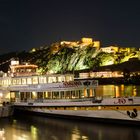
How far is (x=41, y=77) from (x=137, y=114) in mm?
12936

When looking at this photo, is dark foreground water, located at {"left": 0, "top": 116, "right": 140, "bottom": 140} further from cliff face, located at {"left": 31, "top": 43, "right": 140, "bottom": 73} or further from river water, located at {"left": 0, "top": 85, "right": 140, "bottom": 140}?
cliff face, located at {"left": 31, "top": 43, "right": 140, "bottom": 73}

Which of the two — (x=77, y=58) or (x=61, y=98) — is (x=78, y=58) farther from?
(x=61, y=98)

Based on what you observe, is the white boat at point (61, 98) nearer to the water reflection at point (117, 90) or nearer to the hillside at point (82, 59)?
the water reflection at point (117, 90)

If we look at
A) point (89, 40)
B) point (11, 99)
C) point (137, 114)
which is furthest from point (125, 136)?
point (89, 40)

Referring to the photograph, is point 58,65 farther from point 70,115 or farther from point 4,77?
point 70,115

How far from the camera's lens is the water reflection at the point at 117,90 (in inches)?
1644

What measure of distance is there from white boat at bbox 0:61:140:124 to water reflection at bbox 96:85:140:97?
2963 mm

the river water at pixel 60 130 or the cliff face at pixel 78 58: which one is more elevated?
the cliff face at pixel 78 58

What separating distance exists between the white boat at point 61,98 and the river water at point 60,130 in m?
1.30

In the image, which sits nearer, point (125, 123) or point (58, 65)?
point (125, 123)

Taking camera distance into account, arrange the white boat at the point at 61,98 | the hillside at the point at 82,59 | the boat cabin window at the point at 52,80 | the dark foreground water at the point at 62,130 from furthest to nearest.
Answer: the hillside at the point at 82,59 → the boat cabin window at the point at 52,80 → the white boat at the point at 61,98 → the dark foreground water at the point at 62,130

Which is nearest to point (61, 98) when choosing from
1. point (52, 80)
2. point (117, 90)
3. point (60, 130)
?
point (52, 80)

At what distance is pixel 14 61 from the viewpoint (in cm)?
5144

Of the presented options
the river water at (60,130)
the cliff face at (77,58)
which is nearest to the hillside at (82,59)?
the cliff face at (77,58)
